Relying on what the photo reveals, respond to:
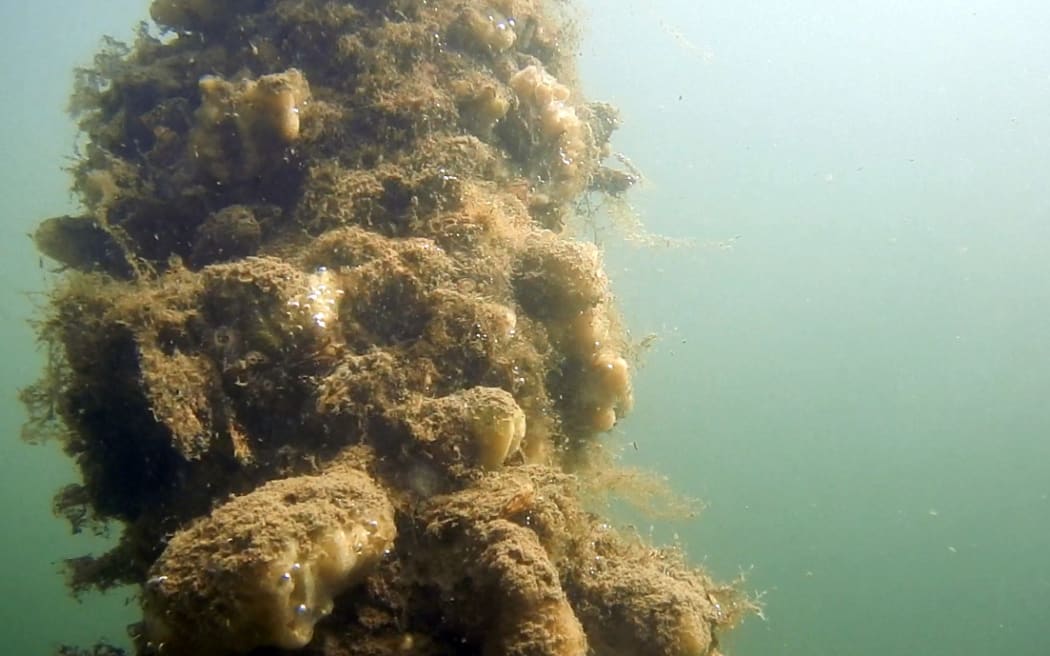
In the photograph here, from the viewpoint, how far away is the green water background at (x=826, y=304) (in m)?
37.9

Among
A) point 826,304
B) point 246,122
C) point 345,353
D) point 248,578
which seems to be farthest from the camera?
point 826,304

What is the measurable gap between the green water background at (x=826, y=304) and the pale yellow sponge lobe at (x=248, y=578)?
24.6 m

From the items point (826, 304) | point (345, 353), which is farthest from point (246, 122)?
point (826, 304)

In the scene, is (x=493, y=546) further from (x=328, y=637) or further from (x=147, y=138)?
(x=147, y=138)

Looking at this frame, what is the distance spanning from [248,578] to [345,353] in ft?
4.97

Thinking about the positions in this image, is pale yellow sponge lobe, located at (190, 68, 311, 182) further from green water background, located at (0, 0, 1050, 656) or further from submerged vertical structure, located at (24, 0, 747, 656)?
green water background, located at (0, 0, 1050, 656)

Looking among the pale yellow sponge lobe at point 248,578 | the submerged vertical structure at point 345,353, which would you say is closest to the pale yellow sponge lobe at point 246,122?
the submerged vertical structure at point 345,353

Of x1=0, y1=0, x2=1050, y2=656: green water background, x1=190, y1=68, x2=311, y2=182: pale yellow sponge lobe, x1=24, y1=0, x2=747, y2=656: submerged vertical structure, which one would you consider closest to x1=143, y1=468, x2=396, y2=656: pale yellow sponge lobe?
x1=24, y1=0, x2=747, y2=656: submerged vertical structure

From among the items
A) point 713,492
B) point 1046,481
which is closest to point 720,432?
point 713,492

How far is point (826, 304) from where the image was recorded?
249 ft

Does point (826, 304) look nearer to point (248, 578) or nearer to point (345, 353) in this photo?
point (345, 353)

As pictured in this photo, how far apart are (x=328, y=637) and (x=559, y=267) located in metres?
2.39

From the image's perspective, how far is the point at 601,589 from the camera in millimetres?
3502

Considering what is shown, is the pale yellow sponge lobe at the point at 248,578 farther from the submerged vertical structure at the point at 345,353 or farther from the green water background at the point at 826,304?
the green water background at the point at 826,304
